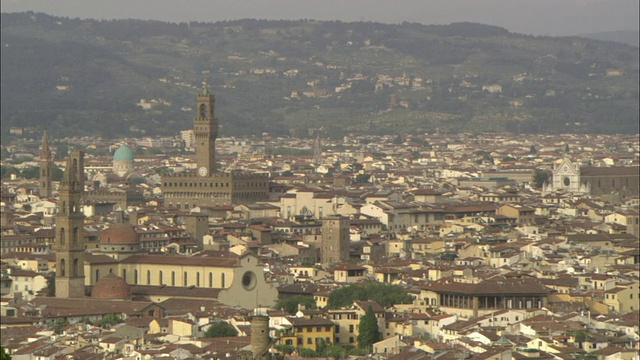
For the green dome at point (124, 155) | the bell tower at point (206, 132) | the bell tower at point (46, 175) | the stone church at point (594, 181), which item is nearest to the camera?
the bell tower at point (206, 132)

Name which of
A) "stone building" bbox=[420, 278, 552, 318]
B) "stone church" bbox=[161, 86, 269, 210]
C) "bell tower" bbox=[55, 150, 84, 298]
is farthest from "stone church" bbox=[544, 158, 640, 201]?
"stone building" bbox=[420, 278, 552, 318]

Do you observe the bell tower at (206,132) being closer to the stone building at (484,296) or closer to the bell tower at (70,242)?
the bell tower at (70,242)

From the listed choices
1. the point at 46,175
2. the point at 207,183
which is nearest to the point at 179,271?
the point at 207,183

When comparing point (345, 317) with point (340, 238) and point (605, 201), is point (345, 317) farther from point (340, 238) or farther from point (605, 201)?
point (605, 201)

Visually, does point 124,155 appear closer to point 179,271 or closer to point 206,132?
point 206,132

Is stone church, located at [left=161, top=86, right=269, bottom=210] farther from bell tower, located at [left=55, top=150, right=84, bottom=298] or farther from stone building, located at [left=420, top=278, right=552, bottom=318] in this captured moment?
stone building, located at [left=420, top=278, right=552, bottom=318]

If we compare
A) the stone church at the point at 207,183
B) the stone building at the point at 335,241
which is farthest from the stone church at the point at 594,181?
the stone building at the point at 335,241

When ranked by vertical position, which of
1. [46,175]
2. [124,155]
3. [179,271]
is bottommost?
[124,155]
